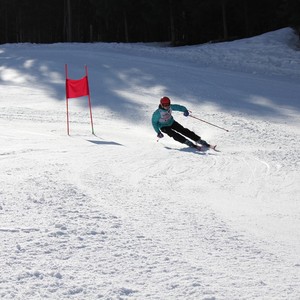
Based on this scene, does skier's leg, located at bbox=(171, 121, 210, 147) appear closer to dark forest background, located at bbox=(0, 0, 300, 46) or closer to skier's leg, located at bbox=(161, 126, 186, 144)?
skier's leg, located at bbox=(161, 126, 186, 144)

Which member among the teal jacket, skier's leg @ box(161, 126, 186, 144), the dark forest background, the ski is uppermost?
the dark forest background

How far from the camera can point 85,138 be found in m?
11.5

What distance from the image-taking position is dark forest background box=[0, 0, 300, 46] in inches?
1581

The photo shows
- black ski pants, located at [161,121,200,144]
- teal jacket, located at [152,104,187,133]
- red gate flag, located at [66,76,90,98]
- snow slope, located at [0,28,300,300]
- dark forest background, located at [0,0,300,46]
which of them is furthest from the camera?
dark forest background, located at [0,0,300,46]

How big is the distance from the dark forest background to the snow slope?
19.0 m

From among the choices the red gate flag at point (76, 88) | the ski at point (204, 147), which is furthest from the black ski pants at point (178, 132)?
the red gate flag at point (76, 88)

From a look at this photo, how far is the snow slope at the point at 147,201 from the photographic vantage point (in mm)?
3709

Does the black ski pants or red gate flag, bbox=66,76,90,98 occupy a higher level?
red gate flag, bbox=66,76,90,98

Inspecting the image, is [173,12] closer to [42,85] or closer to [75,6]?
[75,6]

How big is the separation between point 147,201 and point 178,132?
5.43m

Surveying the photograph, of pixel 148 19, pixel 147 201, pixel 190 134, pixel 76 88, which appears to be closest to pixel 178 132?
pixel 190 134

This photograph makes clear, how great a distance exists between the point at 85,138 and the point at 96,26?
48.0m

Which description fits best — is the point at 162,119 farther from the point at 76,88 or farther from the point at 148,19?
the point at 148,19

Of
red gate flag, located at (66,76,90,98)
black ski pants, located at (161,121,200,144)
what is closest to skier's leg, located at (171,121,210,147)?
black ski pants, located at (161,121,200,144)
